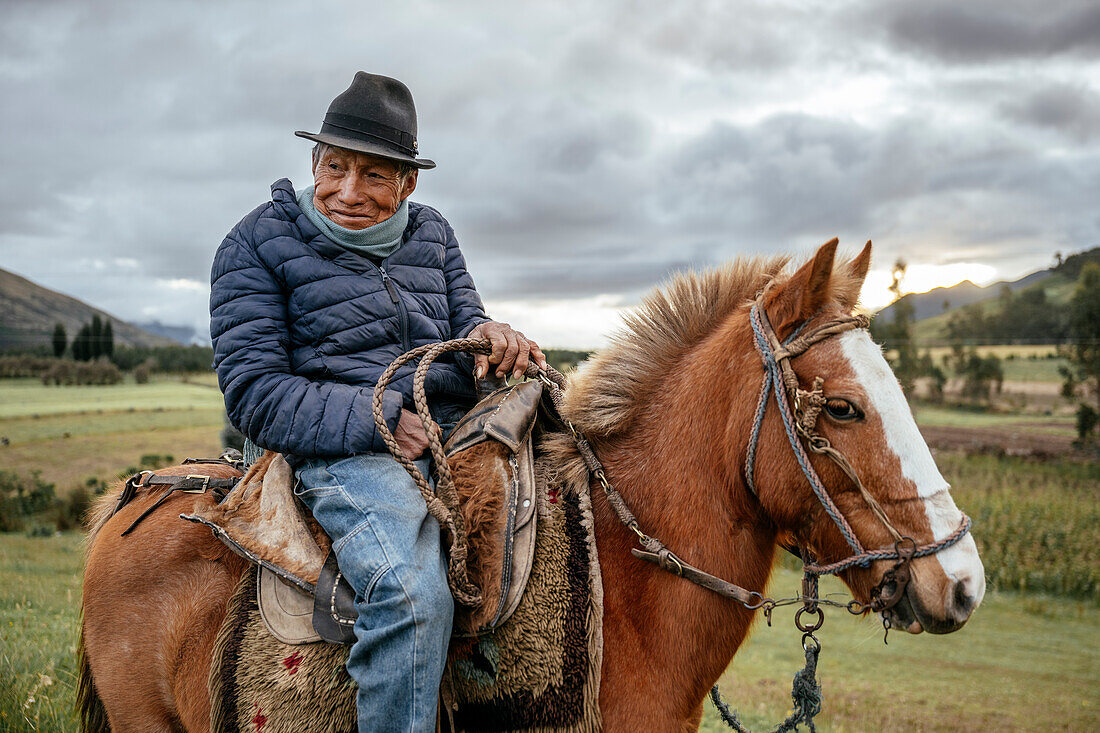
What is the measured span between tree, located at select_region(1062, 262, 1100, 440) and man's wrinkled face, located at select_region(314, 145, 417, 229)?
30.6m

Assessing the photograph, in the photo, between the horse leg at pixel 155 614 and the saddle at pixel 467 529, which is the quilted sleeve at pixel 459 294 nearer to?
the saddle at pixel 467 529

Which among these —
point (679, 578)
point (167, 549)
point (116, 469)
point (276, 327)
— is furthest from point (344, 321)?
point (116, 469)

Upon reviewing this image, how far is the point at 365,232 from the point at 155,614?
1.98m

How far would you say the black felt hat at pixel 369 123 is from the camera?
9.28 feet

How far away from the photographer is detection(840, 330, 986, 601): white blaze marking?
2025mm

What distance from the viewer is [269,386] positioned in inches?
98.7

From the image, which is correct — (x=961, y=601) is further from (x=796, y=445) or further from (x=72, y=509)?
(x=72, y=509)

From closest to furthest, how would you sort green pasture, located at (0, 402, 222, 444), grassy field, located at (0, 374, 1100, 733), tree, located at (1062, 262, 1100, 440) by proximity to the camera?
grassy field, located at (0, 374, 1100, 733), green pasture, located at (0, 402, 222, 444), tree, located at (1062, 262, 1100, 440)

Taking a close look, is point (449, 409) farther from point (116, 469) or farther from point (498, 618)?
point (116, 469)

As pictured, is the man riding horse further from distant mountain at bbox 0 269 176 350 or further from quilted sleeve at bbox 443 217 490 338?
distant mountain at bbox 0 269 176 350

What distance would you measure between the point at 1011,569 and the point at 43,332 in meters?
34.2

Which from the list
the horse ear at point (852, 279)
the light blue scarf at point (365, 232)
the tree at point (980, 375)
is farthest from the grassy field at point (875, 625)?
the tree at point (980, 375)

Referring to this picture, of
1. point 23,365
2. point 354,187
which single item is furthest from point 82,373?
point 354,187

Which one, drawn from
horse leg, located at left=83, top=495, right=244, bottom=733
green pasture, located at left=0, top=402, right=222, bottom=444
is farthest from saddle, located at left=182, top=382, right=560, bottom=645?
green pasture, located at left=0, top=402, right=222, bottom=444
